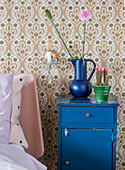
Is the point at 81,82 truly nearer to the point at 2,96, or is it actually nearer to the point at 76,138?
the point at 76,138

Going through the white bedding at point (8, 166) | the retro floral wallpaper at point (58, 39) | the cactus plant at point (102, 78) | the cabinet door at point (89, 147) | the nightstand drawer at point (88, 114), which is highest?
the retro floral wallpaper at point (58, 39)

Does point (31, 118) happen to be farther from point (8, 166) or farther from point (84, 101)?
point (8, 166)

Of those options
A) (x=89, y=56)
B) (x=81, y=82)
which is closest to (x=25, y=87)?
(x=81, y=82)

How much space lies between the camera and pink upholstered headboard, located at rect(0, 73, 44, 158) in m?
2.36

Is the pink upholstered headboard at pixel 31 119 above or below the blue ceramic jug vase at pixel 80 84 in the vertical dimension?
below

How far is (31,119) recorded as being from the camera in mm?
2375

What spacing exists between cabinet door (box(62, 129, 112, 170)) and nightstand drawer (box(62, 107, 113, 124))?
81 millimetres

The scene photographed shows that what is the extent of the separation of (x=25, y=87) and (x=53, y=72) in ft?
1.04

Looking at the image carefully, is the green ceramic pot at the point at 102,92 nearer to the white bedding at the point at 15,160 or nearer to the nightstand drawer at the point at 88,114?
the nightstand drawer at the point at 88,114

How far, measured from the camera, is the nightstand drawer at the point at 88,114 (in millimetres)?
2096

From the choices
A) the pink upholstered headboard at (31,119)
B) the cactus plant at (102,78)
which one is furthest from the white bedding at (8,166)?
the cactus plant at (102,78)

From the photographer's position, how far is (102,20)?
245cm

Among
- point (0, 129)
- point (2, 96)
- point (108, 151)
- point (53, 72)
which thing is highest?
point (53, 72)

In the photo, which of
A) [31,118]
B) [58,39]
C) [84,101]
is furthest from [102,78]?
[31,118]
